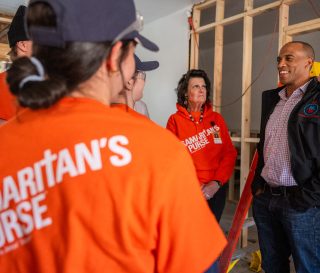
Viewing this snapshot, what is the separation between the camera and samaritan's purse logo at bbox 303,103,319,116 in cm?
170

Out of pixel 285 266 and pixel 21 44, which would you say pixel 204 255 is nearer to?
pixel 21 44

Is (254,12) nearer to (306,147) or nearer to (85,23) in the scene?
(306,147)

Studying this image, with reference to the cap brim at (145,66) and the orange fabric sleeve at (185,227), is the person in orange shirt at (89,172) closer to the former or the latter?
the orange fabric sleeve at (185,227)

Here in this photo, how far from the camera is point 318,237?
171 centimetres

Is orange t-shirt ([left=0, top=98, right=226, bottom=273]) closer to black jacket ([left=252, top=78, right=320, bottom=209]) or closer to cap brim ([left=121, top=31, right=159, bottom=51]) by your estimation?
cap brim ([left=121, top=31, right=159, bottom=51])

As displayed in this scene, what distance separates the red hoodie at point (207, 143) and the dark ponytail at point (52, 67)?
5.99 feet

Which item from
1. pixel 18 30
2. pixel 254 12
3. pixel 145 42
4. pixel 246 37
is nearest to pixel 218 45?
pixel 246 37

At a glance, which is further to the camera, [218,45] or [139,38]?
[218,45]

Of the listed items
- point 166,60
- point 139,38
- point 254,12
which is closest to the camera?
point 139,38

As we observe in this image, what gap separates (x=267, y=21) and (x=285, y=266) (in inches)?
157

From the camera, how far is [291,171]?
1.73 m

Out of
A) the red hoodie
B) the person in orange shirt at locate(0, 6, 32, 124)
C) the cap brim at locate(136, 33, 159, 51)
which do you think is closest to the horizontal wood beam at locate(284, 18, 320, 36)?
the red hoodie

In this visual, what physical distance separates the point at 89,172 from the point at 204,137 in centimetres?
194

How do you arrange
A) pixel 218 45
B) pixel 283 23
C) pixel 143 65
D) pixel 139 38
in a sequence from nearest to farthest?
1. pixel 139 38
2. pixel 143 65
3. pixel 283 23
4. pixel 218 45
